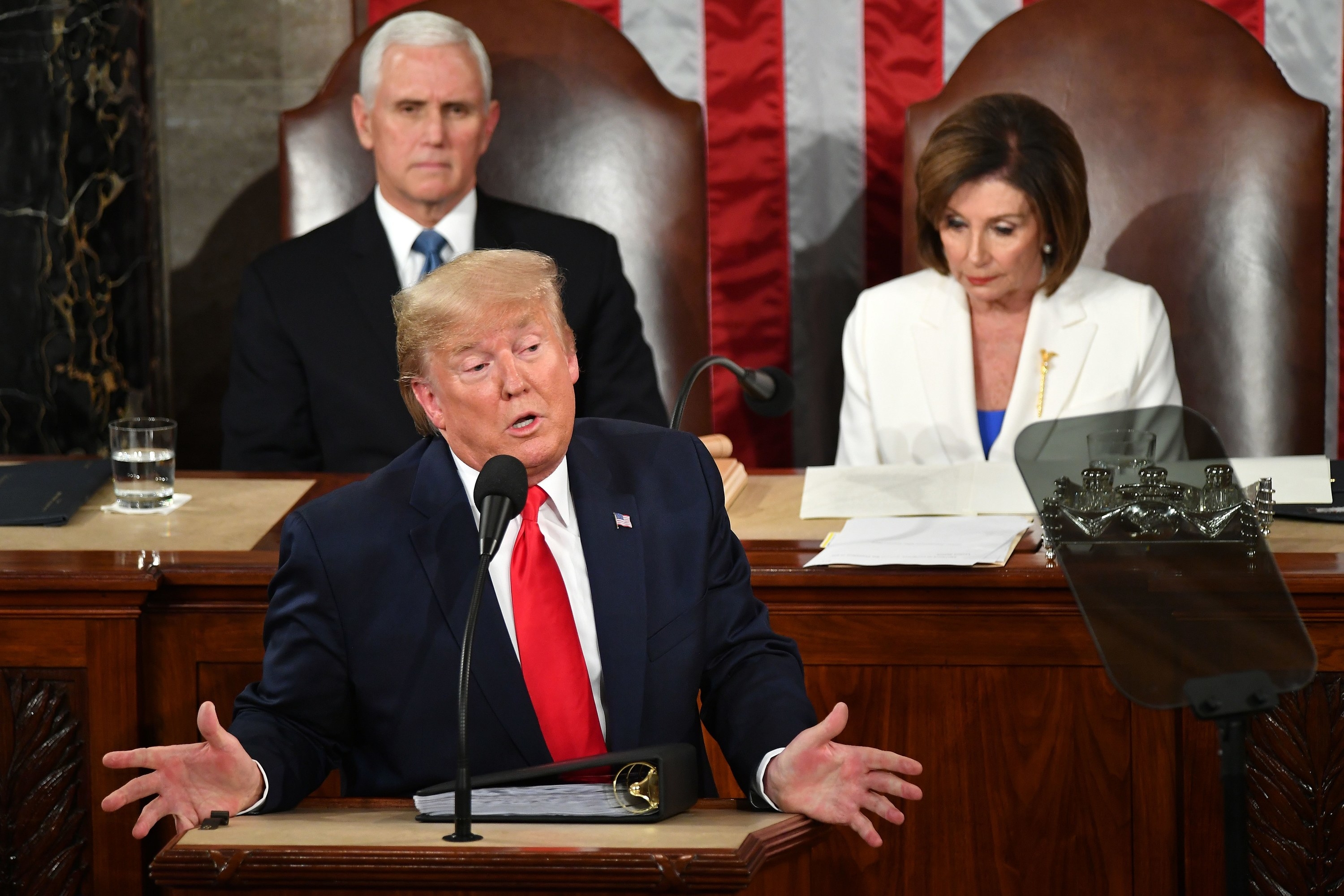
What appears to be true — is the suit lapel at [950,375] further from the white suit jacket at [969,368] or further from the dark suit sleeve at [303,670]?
the dark suit sleeve at [303,670]

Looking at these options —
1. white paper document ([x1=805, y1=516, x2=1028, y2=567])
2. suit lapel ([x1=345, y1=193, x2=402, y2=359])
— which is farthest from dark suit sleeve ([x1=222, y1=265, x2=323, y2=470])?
white paper document ([x1=805, y1=516, x2=1028, y2=567])

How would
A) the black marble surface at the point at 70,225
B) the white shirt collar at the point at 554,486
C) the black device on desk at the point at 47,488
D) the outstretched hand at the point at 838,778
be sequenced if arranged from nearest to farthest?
1. the outstretched hand at the point at 838,778
2. the white shirt collar at the point at 554,486
3. the black device on desk at the point at 47,488
4. the black marble surface at the point at 70,225

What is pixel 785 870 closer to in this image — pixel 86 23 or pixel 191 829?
pixel 191 829

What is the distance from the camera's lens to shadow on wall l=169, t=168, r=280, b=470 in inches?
172

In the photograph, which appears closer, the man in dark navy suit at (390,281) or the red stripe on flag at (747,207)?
the man in dark navy suit at (390,281)

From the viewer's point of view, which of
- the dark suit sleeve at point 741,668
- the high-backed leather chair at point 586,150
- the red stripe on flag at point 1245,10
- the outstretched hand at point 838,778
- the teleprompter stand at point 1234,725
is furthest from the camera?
the red stripe on flag at point 1245,10

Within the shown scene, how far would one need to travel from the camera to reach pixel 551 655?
1888 mm

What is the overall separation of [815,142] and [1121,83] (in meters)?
0.81

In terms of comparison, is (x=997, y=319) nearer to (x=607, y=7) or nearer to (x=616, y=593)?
(x=607, y=7)

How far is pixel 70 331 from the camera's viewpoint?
3.85 metres

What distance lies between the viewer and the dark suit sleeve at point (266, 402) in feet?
11.2

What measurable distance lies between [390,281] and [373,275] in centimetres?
4

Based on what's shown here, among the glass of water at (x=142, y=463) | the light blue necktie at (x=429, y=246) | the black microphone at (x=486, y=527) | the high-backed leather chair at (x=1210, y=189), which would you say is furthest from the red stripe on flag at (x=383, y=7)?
the black microphone at (x=486, y=527)

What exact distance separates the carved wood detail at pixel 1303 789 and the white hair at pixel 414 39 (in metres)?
2.30
